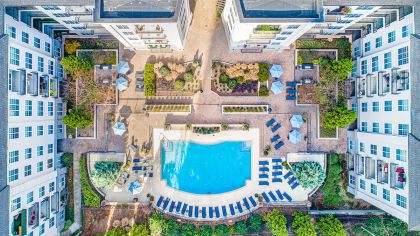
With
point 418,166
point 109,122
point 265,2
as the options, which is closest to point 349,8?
point 265,2

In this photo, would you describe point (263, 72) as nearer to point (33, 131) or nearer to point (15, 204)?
point (33, 131)

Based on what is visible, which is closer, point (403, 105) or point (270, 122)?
point (403, 105)

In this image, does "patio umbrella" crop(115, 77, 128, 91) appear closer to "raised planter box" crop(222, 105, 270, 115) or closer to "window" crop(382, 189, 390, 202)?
"raised planter box" crop(222, 105, 270, 115)

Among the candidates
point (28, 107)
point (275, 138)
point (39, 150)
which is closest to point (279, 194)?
point (275, 138)

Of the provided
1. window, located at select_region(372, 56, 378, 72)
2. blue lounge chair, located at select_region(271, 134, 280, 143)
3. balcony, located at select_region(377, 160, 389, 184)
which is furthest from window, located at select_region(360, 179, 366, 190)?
window, located at select_region(372, 56, 378, 72)

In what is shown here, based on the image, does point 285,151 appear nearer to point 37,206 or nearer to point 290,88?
point 290,88

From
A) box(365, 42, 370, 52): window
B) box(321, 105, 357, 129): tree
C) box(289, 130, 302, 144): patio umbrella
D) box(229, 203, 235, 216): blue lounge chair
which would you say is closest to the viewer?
box(321, 105, 357, 129): tree
